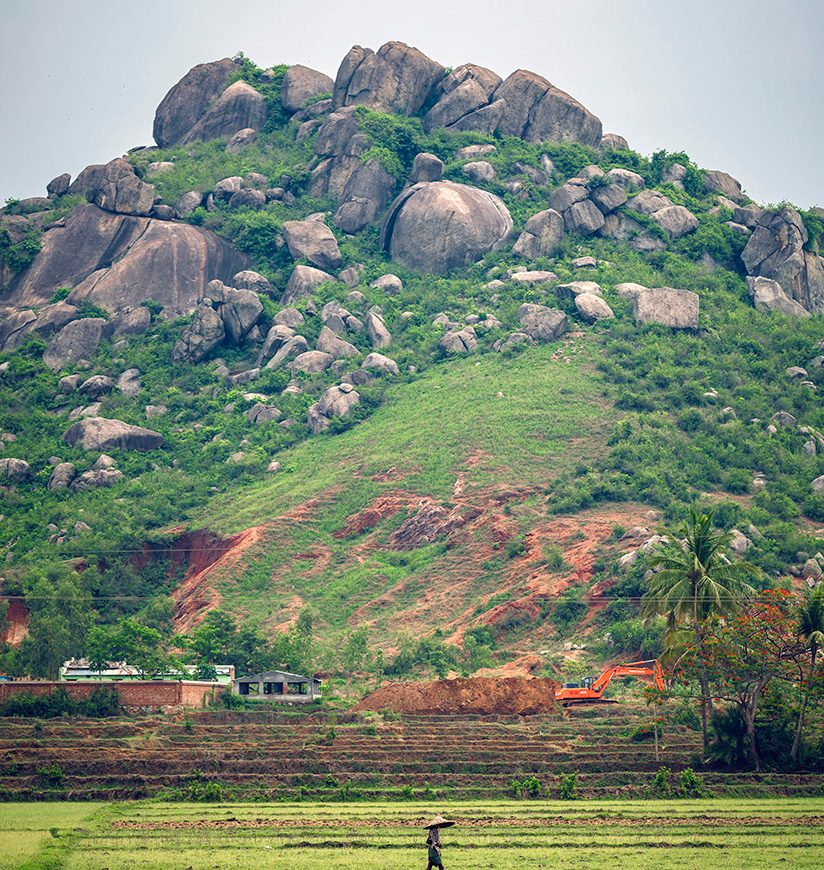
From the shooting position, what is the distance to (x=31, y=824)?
45062mm

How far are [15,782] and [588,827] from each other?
1902 cm

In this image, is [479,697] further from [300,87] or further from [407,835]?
[300,87]

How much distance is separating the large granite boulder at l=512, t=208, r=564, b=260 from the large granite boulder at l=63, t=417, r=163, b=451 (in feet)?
99.7

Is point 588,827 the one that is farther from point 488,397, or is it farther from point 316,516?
point 488,397

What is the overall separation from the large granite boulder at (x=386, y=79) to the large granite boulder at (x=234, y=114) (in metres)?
9.00

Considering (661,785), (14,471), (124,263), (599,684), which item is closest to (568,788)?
(661,785)

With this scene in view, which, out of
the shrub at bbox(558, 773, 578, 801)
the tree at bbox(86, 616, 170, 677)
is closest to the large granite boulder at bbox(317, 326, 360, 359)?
the tree at bbox(86, 616, 170, 677)

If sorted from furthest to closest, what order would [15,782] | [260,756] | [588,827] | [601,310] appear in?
[601,310]
[260,756]
[15,782]
[588,827]

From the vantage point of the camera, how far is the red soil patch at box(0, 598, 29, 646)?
85250 millimetres

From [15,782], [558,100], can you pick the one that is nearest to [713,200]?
[558,100]

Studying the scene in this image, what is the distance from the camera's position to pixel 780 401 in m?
98.8

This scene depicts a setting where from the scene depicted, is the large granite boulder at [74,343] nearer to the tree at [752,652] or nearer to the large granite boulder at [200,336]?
the large granite boulder at [200,336]

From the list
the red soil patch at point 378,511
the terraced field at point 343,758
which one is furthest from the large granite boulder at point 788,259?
the terraced field at point 343,758

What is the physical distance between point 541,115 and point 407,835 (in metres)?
93.7
